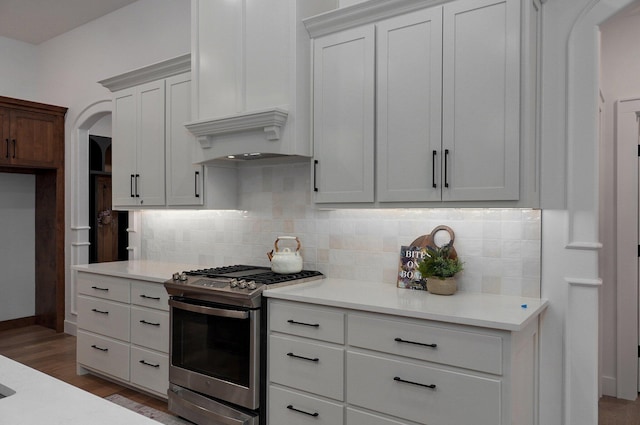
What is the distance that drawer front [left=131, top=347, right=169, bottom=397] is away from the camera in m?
3.28

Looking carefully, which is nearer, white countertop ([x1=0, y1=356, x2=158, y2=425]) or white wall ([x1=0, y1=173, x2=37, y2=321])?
white countertop ([x1=0, y1=356, x2=158, y2=425])

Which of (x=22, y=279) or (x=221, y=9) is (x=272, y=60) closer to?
(x=221, y=9)

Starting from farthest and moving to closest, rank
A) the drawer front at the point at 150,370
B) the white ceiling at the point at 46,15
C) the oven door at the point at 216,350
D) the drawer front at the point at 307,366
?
the white ceiling at the point at 46,15 → the drawer front at the point at 150,370 → the oven door at the point at 216,350 → the drawer front at the point at 307,366

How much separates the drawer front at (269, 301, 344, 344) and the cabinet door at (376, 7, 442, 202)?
0.72 m

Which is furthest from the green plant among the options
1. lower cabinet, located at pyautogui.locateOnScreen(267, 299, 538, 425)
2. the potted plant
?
lower cabinet, located at pyautogui.locateOnScreen(267, 299, 538, 425)

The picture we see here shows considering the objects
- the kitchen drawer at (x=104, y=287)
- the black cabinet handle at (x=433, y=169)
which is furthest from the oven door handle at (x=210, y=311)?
the black cabinet handle at (x=433, y=169)

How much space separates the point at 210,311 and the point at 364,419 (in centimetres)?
113

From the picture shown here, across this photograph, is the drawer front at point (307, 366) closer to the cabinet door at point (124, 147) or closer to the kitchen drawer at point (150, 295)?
the kitchen drawer at point (150, 295)

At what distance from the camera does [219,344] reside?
2863mm

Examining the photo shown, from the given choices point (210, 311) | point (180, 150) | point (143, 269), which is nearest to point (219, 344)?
point (210, 311)

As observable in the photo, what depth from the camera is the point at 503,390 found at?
1941mm

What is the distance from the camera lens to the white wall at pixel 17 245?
550 cm

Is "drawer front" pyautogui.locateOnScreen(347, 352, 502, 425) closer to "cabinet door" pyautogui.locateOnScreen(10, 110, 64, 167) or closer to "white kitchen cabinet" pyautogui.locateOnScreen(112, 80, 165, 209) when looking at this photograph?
"white kitchen cabinet" pyautogui.locateOnScreen(112, 80, 165, 209)

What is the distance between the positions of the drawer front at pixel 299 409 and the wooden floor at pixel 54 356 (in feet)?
3.57
